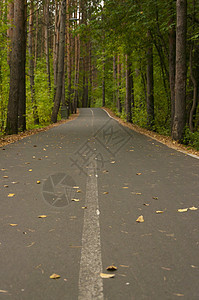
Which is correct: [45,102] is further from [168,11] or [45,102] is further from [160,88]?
[168,11]

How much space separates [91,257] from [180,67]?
434 inches

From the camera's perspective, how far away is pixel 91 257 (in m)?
3.23

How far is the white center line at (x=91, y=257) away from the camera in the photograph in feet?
8.62

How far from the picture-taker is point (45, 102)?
25344 millimetres

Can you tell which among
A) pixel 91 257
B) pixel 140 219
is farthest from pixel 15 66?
pixel 91 257

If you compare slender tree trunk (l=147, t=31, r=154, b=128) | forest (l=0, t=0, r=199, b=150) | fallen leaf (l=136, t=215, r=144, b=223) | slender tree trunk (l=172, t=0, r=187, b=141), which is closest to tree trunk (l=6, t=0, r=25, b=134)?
forest (l=0, t=0, r=199, b=150)

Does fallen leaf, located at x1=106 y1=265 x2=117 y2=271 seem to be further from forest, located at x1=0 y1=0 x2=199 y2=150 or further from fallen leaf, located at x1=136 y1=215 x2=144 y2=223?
forest, located at x1=0 y1=0 x2=199 y2=150

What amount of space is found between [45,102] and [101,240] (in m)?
22.6

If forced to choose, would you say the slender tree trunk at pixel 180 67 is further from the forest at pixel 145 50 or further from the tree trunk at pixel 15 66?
the tree trunk at pixel 15 66

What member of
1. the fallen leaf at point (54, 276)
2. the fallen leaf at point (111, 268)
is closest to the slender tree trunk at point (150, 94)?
the fallen leaf at point (111, 268)

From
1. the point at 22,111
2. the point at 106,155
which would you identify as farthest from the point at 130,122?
the point at 106,155

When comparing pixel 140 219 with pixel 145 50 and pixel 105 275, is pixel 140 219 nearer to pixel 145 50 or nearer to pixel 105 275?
pixel 105 275

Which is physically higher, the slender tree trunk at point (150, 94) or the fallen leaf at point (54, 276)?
the slender tree trunk at point (150, 94)

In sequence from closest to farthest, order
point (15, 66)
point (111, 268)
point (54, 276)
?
point (54, 276), point (111, 268), point (15, 66)
